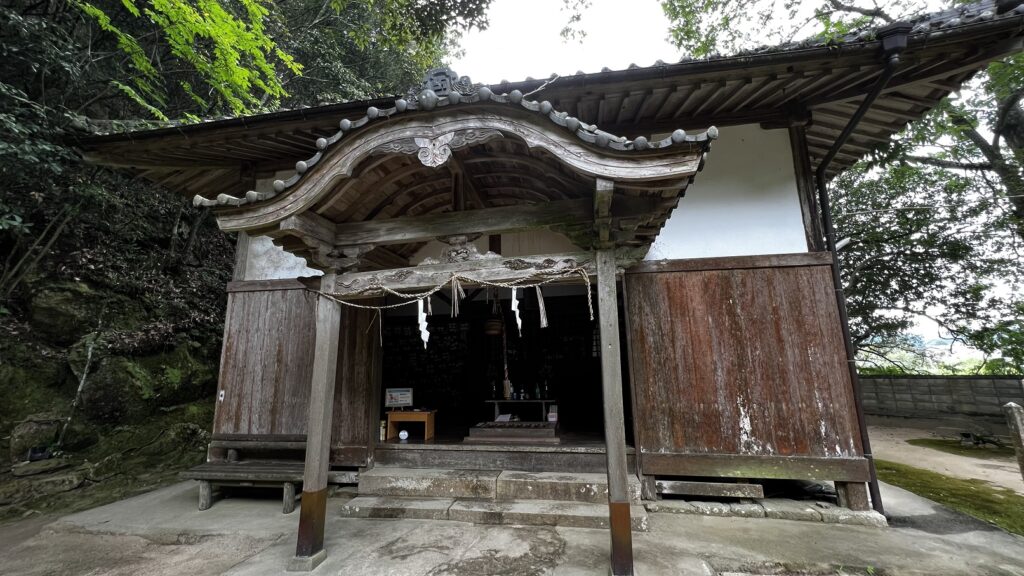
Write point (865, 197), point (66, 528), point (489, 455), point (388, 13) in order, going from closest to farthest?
point (66, 528)
point (489, 455)
point (388, 13)
point (865, 197)

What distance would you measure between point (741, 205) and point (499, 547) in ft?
15.8

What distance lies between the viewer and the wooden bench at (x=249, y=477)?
4969 millimetres

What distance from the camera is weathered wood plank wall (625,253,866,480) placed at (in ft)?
14.9

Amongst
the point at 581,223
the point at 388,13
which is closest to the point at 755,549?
the point at 581,223

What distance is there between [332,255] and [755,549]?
494cm

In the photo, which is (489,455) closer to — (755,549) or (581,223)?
(755,549)

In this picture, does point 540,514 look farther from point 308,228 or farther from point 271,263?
point 271,263

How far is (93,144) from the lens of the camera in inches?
217

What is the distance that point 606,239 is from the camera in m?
3.71

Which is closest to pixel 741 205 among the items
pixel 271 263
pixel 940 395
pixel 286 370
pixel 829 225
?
pixel 829 225

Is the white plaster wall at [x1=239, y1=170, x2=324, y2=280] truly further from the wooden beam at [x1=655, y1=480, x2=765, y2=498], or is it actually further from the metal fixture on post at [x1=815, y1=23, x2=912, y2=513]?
the metal fixture on post at [x1=815, y1=23, x2=912, y2=513]

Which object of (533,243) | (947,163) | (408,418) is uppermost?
(947,163)

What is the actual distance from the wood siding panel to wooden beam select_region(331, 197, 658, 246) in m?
1.85

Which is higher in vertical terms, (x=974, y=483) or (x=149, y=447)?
(x=149, y=447)
